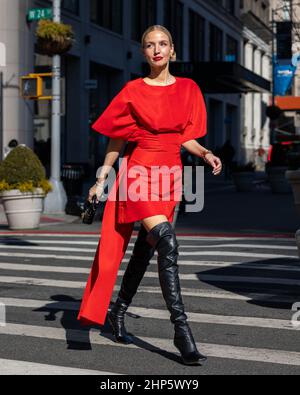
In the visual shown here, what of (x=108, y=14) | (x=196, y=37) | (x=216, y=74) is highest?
(x=196, y=37)

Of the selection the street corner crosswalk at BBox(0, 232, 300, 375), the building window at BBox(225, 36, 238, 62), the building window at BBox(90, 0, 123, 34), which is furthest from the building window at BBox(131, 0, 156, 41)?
the street corner crosswalk at BBox(0, 232, 300, 375)

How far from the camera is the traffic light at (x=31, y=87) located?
20.1 meters

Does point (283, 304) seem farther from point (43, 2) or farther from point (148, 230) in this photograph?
point (43, 2)

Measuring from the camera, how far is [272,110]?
48.8 metres

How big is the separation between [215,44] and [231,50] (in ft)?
17.7

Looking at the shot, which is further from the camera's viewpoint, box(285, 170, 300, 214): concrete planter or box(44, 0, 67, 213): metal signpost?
box(44, 0, 67, 213): metal signpost

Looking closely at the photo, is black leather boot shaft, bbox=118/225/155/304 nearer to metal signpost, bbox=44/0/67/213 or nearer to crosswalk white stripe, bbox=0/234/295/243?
crosswalk white stripe, bbox=0/234/295/243

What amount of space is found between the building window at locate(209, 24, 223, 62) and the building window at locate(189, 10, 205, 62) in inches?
102

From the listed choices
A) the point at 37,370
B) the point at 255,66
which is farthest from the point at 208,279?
the point at 255,66

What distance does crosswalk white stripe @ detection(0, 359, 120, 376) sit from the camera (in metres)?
5.12

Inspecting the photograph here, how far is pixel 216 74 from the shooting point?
4334 cm

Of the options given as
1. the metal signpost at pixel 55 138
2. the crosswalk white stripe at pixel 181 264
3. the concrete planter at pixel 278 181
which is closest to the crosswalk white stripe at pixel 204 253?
the crosswalk white stripe at pixel 181 264

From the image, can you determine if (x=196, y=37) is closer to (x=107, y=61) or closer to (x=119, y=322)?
(x=107, y=61)

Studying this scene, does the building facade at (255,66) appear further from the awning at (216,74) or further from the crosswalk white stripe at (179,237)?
the crosswalk white stripe at (179,237)
